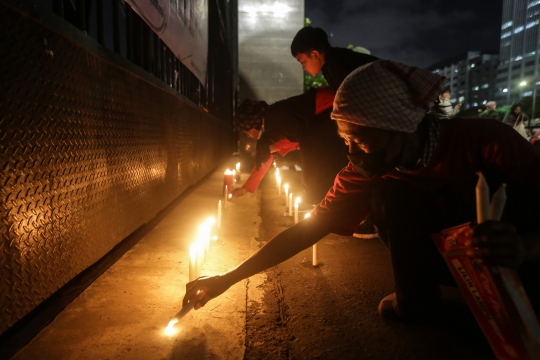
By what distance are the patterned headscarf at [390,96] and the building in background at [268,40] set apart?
611 inches

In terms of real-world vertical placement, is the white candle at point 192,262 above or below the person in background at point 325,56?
below

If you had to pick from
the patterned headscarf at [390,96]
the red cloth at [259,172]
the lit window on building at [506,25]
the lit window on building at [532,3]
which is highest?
the lit window on building at [532,3]

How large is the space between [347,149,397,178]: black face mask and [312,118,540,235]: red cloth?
Result: 0.75ft

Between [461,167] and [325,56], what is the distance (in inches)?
93.9

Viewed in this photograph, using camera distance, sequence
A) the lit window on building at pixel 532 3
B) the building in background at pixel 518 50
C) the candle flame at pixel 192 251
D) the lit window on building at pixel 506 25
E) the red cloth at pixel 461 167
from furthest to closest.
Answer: the lit window on building at pixel 506 25
the building in background at pixel 518 50
the lit window on building at pixel 532 3
the candle flame at pixel 192 251
the red cloth at pixel 461 167

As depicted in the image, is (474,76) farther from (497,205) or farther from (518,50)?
(497,205)

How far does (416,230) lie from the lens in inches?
76.8

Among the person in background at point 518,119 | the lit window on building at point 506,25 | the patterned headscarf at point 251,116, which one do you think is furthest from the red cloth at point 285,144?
the lit window on building at point 506,25

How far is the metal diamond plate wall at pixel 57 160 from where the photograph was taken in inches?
68.1

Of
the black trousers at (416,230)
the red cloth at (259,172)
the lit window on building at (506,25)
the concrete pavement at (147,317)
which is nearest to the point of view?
the concrete pavement at (147,317)

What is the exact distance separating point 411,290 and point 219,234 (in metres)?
2.45

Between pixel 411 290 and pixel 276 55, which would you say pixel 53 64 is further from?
pixel 276 55

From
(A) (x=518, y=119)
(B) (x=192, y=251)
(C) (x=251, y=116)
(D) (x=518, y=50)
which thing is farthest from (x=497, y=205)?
(D) (x=518, y=50)

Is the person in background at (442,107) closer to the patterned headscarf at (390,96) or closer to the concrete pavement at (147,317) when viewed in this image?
the patterned headscarf at (390,96)
